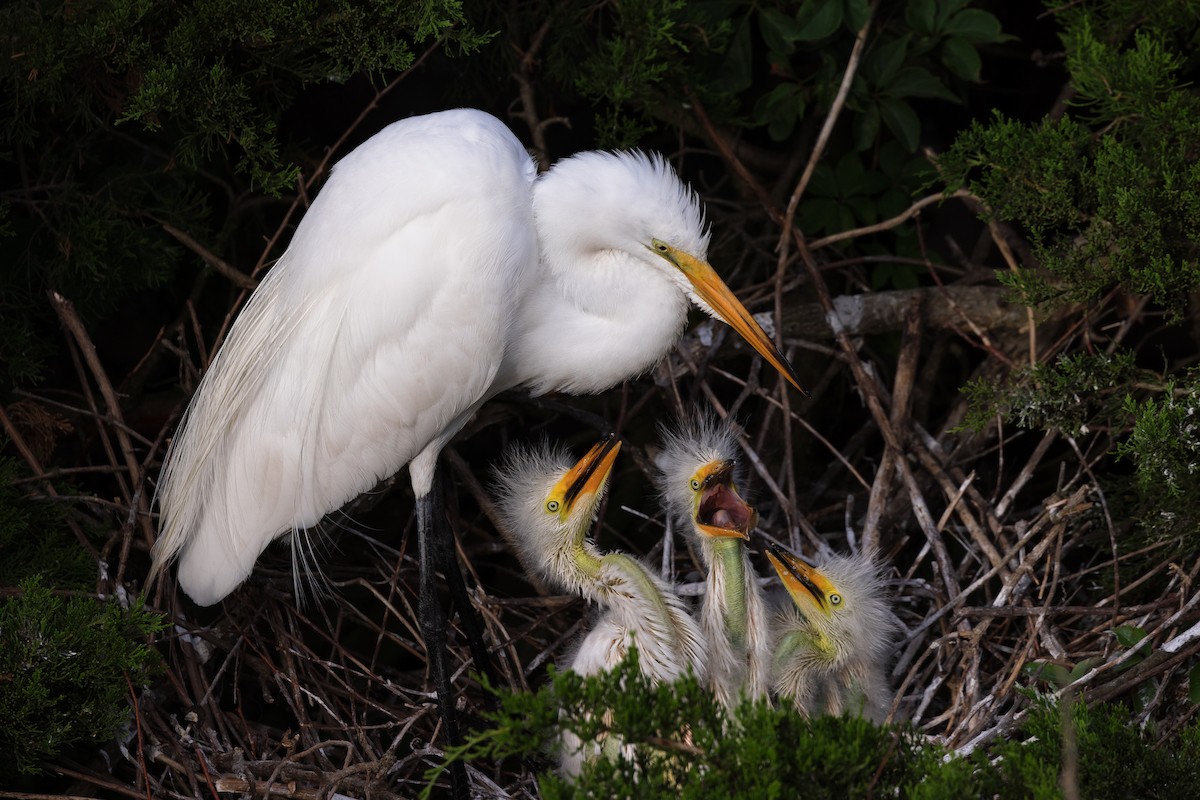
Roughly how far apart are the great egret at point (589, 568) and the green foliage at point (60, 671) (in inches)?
30.7

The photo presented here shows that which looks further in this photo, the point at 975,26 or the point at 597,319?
the point at 975,26

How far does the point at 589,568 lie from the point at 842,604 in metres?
0.51

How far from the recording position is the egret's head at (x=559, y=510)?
236 centimetres

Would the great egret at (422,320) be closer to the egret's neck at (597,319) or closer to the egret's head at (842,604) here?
the egret's neck at (597,319)

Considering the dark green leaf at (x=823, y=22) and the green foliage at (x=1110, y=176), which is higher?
the dark green leaf at (x=823, y=22)

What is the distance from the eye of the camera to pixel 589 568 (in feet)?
7.61

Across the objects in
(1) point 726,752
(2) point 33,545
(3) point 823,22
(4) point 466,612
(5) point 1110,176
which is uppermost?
(3) point 823,22

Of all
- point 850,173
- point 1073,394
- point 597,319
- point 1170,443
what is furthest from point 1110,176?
point 597,319

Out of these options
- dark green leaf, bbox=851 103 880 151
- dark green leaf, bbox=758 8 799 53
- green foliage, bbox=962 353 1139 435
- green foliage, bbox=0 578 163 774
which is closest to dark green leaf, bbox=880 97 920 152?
dark green leaf, bbox=851 103 880 151

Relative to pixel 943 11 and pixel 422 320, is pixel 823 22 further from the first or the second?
pixel 422 320

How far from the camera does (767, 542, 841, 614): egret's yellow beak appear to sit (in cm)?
226

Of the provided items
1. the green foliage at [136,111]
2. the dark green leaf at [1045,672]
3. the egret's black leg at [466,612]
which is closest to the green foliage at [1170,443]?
the dark green leaf at [1045,672]

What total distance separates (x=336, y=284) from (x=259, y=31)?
533mm

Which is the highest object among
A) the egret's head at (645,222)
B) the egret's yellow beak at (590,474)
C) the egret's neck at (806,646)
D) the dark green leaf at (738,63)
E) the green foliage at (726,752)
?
the dark green leaf at (738,63)
